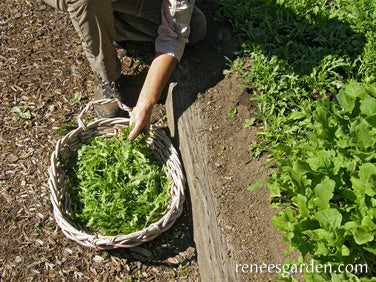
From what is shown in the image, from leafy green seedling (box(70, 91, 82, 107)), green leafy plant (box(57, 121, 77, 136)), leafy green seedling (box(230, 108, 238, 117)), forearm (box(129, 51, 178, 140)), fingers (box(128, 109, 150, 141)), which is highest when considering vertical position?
forearm (box(129, 51, 178, 140))

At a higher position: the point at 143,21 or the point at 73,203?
the point at 143,21

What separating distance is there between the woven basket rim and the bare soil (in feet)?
0.90

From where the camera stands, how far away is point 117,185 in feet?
8.57

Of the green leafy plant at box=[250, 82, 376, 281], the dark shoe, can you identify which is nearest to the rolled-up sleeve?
the dark shoe

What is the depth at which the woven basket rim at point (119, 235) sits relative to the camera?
230 cm

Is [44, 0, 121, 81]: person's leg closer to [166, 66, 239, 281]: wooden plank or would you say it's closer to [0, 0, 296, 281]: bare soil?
[0, 0, 296, 281]: bare soil

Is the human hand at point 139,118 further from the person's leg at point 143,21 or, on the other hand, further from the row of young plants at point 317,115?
the person's leg at point 143,21

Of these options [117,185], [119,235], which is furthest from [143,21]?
[119,235]

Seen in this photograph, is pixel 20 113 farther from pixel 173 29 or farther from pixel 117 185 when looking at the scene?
pixel 173 29

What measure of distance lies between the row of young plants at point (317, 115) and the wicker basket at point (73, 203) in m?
0.63

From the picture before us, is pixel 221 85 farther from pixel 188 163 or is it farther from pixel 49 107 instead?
pixel 49 107

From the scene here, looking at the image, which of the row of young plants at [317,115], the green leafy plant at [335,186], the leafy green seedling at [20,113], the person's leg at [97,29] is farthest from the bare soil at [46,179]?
the person's leg at [97,29]

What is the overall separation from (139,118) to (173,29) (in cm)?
70

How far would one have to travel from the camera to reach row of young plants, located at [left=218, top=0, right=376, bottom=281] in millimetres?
1931
